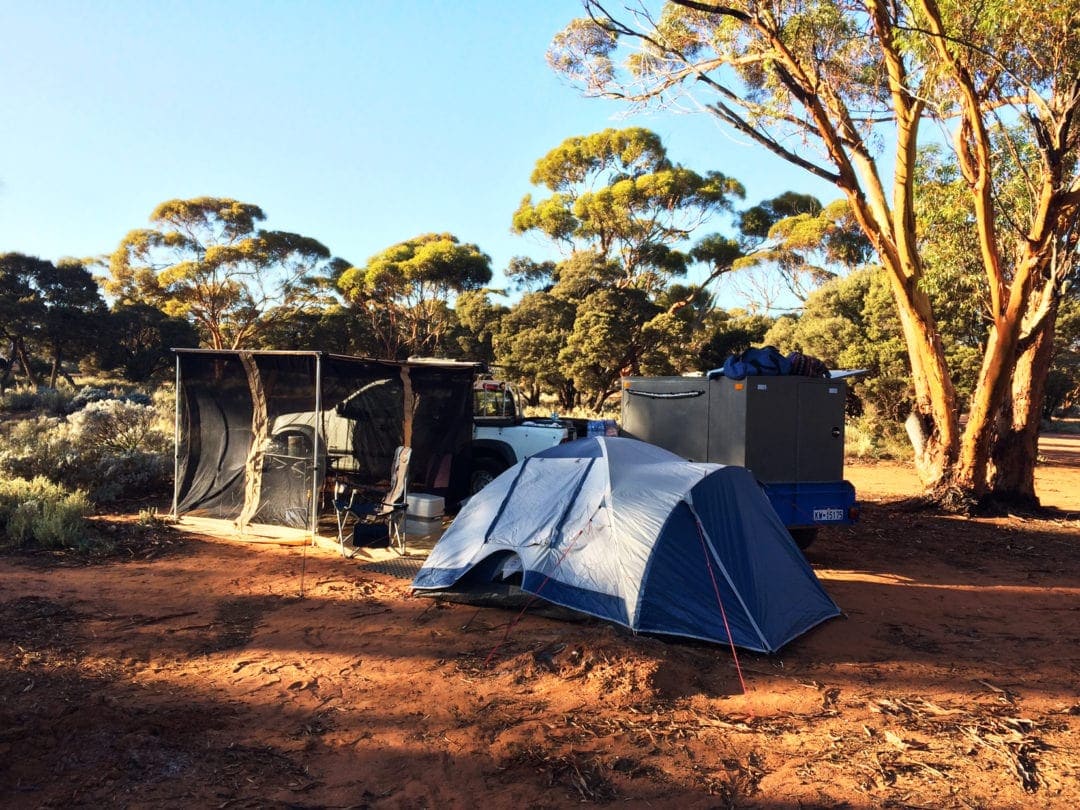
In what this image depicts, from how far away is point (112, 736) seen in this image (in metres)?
4.07

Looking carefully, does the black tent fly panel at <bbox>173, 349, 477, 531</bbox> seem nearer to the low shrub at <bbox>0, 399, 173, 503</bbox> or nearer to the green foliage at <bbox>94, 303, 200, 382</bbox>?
the low shrub at <bbox>0, 399, 173, 503</bbox>

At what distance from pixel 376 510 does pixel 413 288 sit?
29.2 m

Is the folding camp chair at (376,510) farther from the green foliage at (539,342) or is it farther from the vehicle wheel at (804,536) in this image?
the green foliage at (539,342)

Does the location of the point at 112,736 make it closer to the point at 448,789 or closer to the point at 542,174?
A: the point at 448,789

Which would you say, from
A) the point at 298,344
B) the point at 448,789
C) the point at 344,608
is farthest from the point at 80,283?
the point at 448,789

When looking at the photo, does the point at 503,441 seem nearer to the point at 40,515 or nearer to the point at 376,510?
the point at 376,510

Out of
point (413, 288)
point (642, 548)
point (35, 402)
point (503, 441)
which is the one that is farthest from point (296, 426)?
point (413, 288)

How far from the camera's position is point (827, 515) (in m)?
8.70

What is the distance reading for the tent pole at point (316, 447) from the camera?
865 cm

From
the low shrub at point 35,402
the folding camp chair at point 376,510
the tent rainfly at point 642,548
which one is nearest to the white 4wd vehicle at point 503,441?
the folding camp chair at point 376,510

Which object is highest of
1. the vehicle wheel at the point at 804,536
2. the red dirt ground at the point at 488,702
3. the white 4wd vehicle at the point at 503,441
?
the white 4wd vehicle at the point at 503,441

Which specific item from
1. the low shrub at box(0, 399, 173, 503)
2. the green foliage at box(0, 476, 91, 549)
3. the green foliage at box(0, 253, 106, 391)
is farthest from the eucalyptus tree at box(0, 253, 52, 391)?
the green foliage at box(0, 476, 91, 549)

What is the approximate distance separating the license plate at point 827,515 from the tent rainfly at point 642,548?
2124 millimetres

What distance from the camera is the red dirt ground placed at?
12.2 feet
